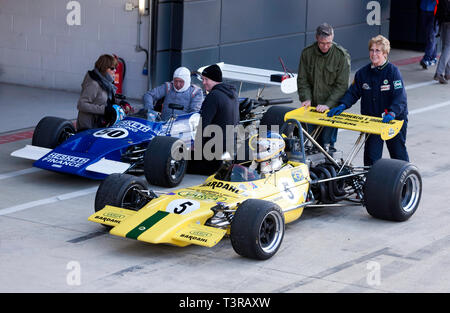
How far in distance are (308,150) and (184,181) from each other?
1.65 meters

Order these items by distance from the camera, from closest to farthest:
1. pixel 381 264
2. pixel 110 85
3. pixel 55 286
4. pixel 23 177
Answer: pixel 55 286
pixel 381 264
pixel 23 177
pixel 110 85

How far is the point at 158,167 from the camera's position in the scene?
9211 millimetres

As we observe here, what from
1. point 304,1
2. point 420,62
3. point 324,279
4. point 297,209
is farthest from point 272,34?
point 324,279

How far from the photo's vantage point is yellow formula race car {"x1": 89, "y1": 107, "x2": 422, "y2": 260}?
684 cm

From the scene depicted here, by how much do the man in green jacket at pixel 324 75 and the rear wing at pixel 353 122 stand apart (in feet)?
2.07

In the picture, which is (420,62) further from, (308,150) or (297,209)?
(297,209)

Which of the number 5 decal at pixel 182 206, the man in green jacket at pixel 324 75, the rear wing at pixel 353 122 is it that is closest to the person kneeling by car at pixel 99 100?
the man in green jacket at pixel 324 75

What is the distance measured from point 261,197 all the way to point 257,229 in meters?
0.74

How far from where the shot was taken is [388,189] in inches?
312

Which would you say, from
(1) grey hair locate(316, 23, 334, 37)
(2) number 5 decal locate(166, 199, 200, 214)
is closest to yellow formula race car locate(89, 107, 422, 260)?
(2) number 5 decal locate(166, 199, 200, 214)

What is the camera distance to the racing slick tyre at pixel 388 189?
7.95m

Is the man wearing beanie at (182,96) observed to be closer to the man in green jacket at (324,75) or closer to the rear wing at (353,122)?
the man in green jacket at (324,75)

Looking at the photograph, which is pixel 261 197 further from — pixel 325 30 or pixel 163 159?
pixel 325 30

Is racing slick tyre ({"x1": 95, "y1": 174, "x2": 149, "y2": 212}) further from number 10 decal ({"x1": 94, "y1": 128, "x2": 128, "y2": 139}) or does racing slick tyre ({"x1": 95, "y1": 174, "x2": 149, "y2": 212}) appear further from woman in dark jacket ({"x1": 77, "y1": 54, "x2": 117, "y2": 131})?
woman in dark jacket ({"x1": 77, "y1": 54, "x2": 117, "y2": 131})
